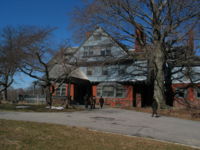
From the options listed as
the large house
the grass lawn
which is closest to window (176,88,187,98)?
the large house

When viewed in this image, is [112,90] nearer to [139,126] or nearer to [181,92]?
[181,92]

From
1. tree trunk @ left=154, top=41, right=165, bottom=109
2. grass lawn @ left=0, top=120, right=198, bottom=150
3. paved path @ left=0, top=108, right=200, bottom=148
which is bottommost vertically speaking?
paved path @ left=0, top=108, right=200, bottom=148

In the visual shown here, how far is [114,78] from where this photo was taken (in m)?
29.4

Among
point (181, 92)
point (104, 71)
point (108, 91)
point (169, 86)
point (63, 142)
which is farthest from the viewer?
point (104, 71)

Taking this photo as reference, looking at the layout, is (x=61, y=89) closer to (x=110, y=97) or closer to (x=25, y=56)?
(x=110, y=97)

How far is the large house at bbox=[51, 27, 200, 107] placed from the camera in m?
27.5

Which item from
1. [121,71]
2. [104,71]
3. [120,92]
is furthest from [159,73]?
[104,71]

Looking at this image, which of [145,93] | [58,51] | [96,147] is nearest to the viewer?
[96,147]

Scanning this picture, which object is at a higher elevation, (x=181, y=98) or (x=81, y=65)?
(x=81, y=65)

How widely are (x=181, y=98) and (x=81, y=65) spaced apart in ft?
50.0

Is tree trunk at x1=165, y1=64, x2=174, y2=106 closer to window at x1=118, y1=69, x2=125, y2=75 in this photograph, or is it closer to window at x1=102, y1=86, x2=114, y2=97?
window at x1=118, y1=69, x2=125, y2=75

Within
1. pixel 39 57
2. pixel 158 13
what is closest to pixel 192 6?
pixel 158 13

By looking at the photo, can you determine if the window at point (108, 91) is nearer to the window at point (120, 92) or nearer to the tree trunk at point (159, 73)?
the window at point (120, 92)

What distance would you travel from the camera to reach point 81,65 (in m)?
31.4
